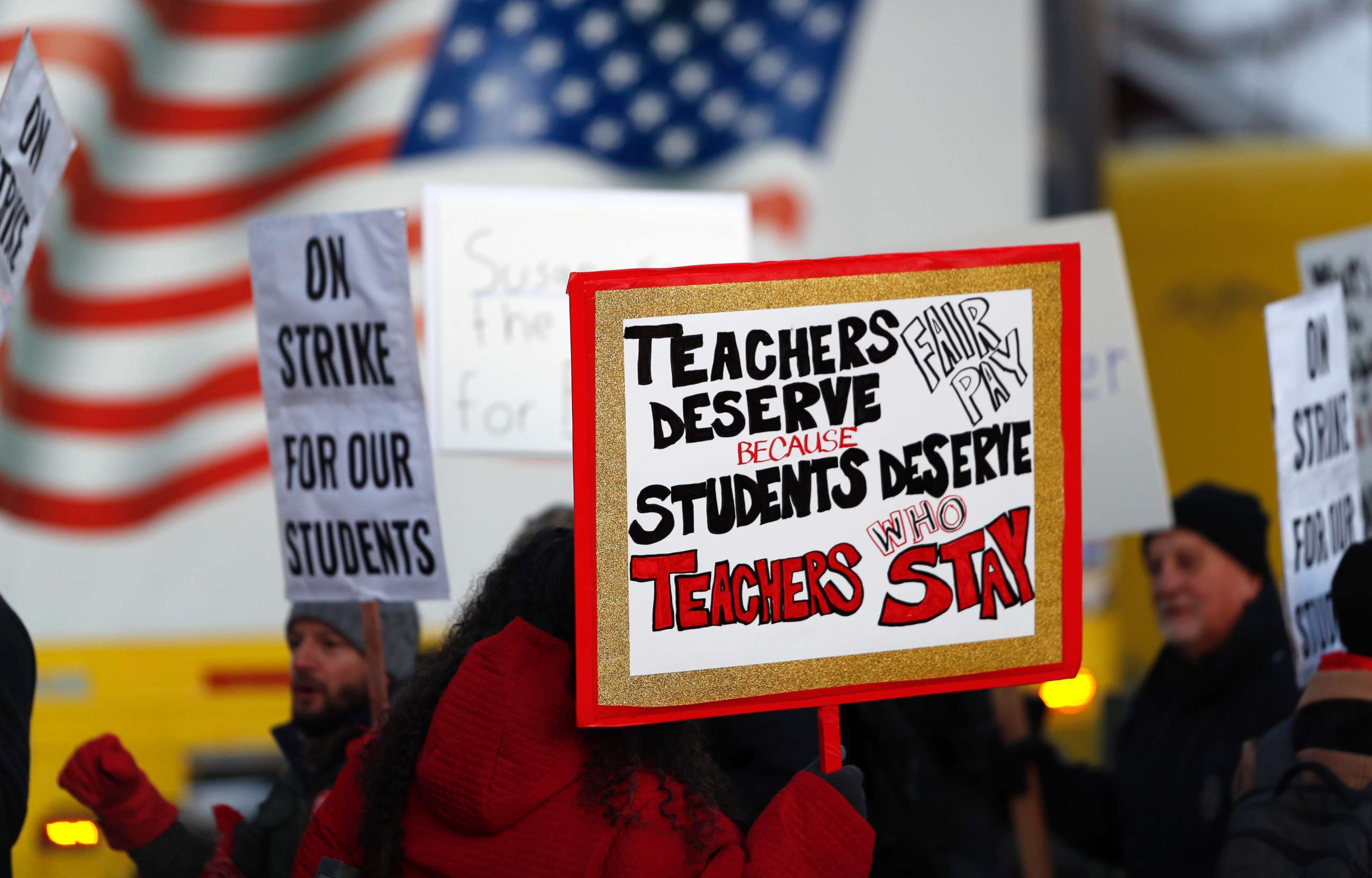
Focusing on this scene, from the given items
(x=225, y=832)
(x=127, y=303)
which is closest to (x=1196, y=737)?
(x=225, y=832)

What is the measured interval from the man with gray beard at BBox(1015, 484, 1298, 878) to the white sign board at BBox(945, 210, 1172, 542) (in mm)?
187

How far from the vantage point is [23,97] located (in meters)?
3.18

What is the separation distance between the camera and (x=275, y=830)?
3.47 metres

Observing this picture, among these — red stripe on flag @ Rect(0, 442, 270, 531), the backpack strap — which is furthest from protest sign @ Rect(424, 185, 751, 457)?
the backpack strap

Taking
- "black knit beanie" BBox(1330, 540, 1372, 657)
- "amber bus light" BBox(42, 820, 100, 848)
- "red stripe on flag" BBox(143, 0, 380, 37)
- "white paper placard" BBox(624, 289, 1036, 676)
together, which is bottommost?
"amber bus light" BBox(42, 820, 100, 848)

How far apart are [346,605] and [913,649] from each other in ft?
4.94

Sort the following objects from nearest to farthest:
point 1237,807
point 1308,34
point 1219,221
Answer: point 1237,807, point 1219,221, point 1308,34

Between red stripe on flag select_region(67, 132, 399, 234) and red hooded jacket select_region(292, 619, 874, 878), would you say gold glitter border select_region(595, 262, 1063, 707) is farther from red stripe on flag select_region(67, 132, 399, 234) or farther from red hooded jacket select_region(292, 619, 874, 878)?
red stripe on flag select_region(67, 132, 399, 234)

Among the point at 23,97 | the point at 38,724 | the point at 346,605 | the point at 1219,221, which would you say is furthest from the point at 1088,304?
the point at 1219,221

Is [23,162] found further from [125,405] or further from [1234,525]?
[1234,525]

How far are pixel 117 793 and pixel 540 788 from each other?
1.24 m

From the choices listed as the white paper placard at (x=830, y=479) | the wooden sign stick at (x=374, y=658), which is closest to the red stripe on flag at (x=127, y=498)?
the wooden sign stick at (x=374, y=658)

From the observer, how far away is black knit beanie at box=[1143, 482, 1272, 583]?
4035 millimetres

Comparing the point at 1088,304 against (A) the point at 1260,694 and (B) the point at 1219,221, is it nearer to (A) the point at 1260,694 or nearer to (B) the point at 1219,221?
(A) the point at 1260,694
